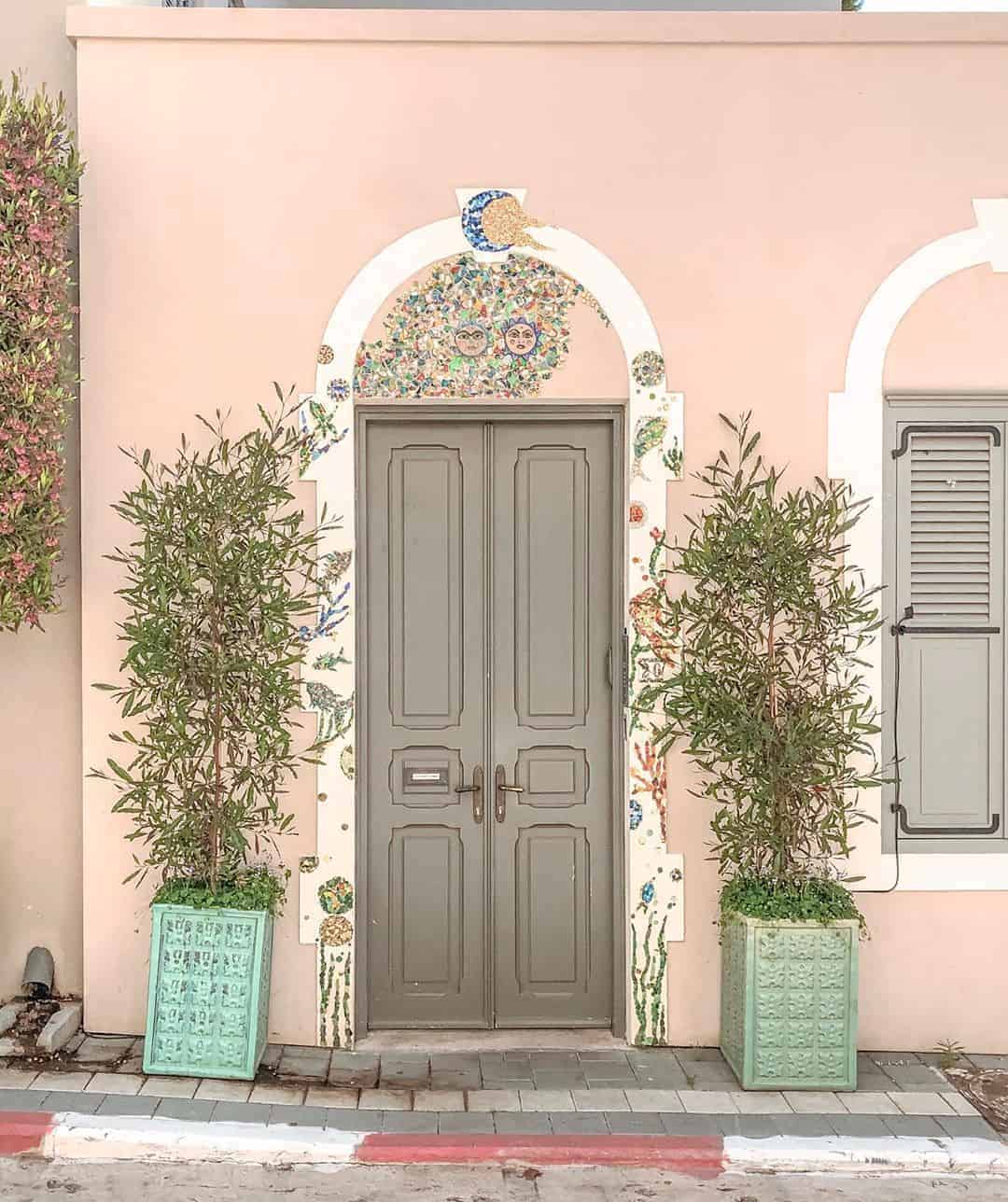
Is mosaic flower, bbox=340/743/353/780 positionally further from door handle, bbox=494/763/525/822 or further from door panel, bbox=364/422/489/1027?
door handle, bbox=494/763/525/822

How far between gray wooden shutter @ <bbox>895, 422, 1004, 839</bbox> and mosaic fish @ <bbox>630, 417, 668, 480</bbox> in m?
0.99

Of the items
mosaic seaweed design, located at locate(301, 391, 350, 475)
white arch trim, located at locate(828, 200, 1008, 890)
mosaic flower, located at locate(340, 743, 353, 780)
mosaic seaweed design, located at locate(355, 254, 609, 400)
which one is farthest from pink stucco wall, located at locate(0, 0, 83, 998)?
white arch trim, located at locate(828, 200, 1008, 890)

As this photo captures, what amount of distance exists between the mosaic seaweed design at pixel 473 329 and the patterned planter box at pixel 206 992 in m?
2.10

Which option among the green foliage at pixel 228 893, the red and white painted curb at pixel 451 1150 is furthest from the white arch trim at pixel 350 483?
the red and white painted curb at pixel 451 1150

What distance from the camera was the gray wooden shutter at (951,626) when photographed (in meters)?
4.80

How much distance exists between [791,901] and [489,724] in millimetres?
1356

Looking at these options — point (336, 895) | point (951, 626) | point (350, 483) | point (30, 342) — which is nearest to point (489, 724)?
point (336, 895)

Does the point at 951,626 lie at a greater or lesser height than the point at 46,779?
greater

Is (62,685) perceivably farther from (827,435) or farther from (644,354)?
(827,435)

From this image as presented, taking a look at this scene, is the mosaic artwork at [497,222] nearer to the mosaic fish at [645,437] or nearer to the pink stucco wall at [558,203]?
the pink stucco wall at [558,203]

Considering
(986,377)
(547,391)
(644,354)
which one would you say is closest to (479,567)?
(547,391)

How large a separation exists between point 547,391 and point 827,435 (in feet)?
3.69

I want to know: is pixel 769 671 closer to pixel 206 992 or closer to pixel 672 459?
pixel 672 459

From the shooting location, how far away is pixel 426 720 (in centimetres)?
487
